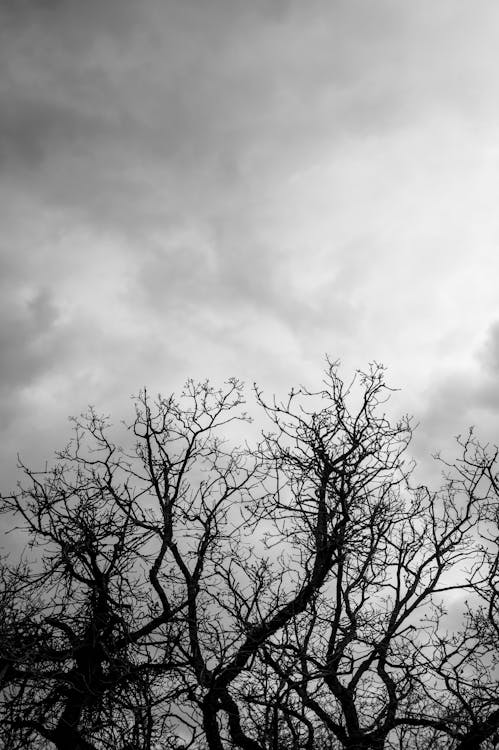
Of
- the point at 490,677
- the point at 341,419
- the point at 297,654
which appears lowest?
the point at 297,654

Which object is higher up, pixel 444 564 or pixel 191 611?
pixel 444 564

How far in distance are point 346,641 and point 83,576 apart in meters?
4.62

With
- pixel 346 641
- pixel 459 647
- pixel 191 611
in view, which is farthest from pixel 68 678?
pixel 459 647

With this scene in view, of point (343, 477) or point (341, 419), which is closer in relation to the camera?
point (343, 477)

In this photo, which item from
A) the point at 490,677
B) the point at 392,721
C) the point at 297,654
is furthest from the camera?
the point at 490,677

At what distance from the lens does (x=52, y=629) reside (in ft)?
30.8

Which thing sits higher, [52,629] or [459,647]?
[459,647]

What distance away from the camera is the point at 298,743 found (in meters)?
6.83

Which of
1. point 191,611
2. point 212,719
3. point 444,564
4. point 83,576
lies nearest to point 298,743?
point 212,719

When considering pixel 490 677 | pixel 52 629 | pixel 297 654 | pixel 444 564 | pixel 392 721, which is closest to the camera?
pixel 297 654

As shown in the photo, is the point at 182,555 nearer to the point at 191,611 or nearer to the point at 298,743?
the point at 191,611

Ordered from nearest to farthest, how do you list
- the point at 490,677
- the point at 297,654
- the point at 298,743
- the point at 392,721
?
1. the point at 297,654
2. the point at 298,743
3. the point at 392,721
4. the point at 490,677

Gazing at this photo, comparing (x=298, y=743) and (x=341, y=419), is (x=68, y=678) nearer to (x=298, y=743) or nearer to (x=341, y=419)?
(x=298, y=743)

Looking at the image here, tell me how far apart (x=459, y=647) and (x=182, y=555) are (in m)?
4.21
